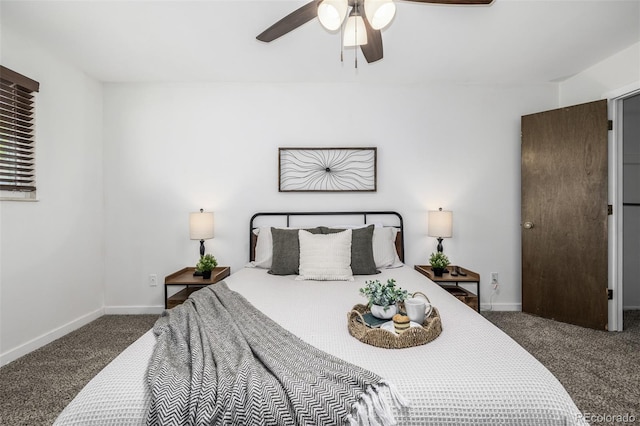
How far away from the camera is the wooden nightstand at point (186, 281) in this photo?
9.04ft

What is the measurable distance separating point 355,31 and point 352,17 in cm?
7

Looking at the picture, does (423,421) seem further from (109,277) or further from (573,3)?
(109,277)

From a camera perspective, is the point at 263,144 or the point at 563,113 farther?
the point at 263,144

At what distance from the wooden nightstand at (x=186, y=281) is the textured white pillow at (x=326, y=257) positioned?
2.95 ft

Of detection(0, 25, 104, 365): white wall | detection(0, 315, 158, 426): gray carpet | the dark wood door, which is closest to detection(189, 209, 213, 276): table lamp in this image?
detection(0, 315, 158, 426): gray carpet

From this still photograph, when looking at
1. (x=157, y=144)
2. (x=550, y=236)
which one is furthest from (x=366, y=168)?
(x=157, y=144)

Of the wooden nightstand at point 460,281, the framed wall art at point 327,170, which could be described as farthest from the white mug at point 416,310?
the framed wall art at point 327,170

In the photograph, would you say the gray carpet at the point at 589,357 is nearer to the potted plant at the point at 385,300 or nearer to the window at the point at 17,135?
the potted plant at the point at 385,300

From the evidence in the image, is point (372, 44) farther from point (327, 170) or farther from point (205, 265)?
point (205, 265)

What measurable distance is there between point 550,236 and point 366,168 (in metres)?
1.98

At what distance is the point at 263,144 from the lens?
3.43 m

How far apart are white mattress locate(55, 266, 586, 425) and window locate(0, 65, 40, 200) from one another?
6.66ft

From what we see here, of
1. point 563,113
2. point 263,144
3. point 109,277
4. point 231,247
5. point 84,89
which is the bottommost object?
point 109,277

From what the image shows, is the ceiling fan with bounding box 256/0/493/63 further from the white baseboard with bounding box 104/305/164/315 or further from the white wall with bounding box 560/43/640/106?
the white baseboard with bounding box 104/305/164/315
